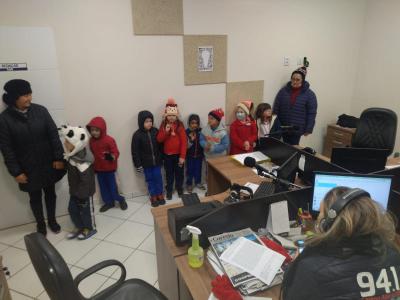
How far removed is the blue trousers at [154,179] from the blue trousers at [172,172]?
0.42 feet

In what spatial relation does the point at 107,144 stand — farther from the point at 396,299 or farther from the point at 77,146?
the point at 396,299

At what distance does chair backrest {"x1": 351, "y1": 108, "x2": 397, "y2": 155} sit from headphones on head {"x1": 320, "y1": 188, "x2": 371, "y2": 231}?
2657 mm

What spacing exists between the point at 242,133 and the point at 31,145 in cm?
248

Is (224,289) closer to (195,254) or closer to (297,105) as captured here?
(195,254)

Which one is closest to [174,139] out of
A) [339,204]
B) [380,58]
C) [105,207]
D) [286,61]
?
[105,207]

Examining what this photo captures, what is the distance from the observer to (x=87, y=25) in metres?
3.06

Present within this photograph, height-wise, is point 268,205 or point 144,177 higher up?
point 268,205

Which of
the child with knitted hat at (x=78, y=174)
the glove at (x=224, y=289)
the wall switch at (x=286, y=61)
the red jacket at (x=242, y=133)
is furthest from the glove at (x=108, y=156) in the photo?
the wall switch at (x=286, y=61)

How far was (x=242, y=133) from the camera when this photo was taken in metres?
3.84

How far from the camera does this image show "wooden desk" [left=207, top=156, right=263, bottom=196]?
2.62 m

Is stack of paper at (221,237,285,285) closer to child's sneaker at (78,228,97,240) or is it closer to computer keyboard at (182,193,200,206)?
computer keyboard at (182,193,200,206)

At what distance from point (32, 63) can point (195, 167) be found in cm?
227

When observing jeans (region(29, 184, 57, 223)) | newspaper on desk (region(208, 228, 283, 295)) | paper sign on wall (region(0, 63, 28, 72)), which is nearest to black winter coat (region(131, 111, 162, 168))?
jeans (region(29, 184, 57, 223))

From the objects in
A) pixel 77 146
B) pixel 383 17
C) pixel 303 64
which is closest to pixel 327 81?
pixel 303 64
